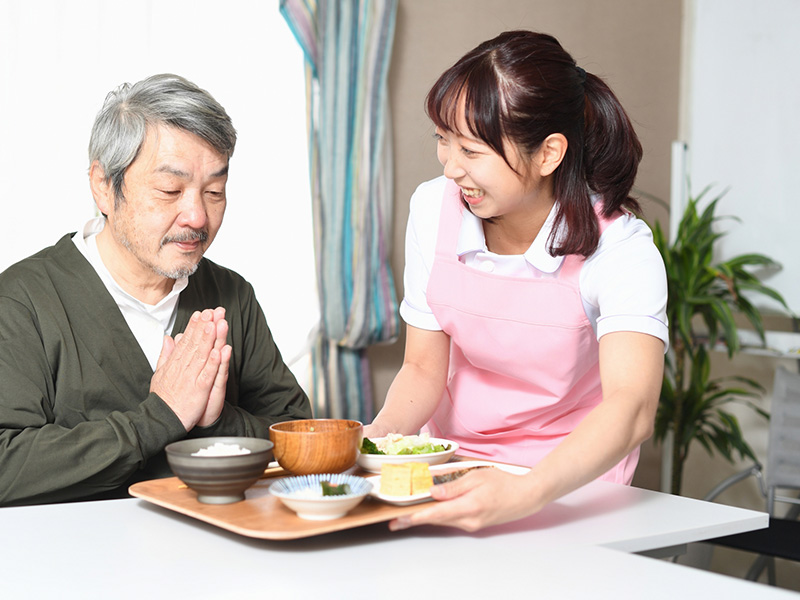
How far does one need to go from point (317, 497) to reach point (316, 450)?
0.13 metres

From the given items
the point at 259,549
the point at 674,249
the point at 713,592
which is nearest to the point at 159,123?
the point at 259,549

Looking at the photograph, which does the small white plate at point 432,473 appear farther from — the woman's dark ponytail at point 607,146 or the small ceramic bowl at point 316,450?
the woman's dark ponytail at point 607,146

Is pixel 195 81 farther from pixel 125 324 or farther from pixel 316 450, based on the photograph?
pixel 316 450

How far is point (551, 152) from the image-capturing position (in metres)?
1.49

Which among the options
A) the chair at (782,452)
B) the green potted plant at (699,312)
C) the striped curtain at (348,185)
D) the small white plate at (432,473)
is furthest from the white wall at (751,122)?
the small white plate at (432,473)

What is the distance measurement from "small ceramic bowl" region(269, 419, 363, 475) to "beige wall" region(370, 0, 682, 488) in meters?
2.09

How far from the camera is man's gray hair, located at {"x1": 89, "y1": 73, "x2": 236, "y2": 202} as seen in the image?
150 centimetres

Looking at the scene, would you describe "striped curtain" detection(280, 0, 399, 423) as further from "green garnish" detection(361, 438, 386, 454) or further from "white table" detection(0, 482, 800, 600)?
"white table" detection(0, 482, 800, 600)

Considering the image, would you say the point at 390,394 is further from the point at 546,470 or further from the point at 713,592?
the point at 713,592

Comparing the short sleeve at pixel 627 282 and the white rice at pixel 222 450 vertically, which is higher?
the short sleeve at pixel 627 282

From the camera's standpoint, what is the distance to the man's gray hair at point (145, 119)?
150 centimetres

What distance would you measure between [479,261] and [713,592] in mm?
863

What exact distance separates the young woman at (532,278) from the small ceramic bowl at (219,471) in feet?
1.27

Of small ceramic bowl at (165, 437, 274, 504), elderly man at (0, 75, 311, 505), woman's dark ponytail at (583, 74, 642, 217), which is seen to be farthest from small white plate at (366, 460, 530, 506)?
woman's dark ponytail at (583, 74, 642, 217)
